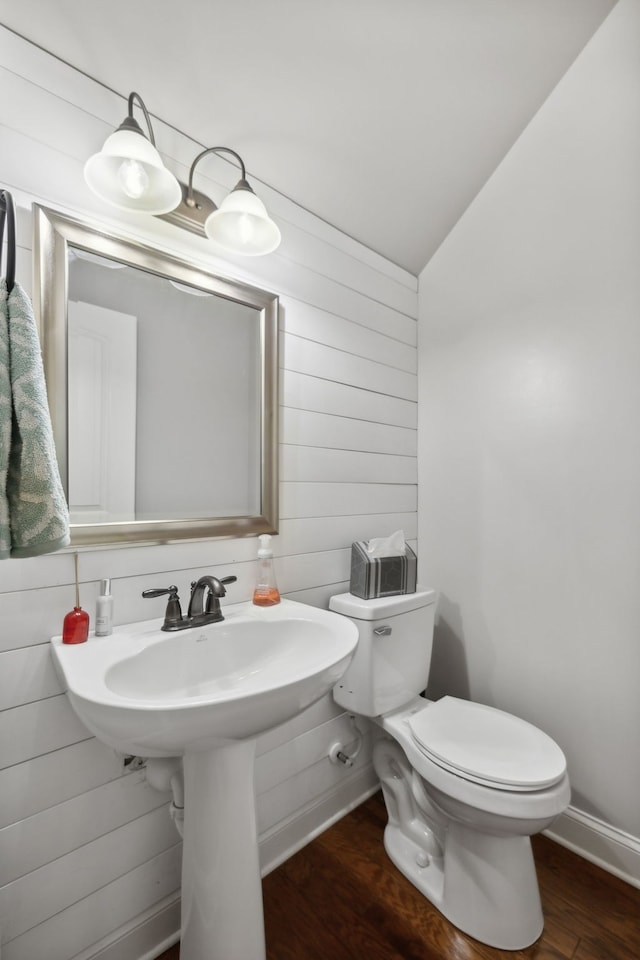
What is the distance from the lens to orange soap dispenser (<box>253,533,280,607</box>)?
1.24 m

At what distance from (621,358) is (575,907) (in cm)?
158

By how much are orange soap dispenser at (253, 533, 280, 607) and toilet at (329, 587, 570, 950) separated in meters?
0.28

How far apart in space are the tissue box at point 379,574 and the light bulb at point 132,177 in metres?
1.16

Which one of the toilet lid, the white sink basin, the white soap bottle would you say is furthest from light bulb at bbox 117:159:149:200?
the toilet lid

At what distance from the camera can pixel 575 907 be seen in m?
1.21

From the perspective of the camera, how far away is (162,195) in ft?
3.31

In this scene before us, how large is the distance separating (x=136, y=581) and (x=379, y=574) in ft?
2.54

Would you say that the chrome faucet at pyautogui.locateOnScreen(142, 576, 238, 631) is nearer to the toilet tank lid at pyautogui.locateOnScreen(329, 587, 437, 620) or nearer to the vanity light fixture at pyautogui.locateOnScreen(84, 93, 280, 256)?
the toilet tank lid at pyautogui.locateOnScreen(329, 587, 437, 620)

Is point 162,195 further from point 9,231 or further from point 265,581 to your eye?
point 265,581

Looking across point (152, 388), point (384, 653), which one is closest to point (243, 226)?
point (152, 388)

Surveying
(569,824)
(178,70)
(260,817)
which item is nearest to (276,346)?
(178,70)

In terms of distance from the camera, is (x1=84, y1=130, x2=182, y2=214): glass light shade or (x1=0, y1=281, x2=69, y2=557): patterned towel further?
(x1=84, y1=130, x2=182, y2=214): glass light shade

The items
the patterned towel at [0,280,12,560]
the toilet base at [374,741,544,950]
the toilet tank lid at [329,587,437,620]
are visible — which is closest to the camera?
Result: the patterned towel at [0,280,12,560]

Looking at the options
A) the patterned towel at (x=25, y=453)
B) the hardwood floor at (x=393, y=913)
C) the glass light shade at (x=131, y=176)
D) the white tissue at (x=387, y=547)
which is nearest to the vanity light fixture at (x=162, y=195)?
the glass light shade at (x=131, y=176)
